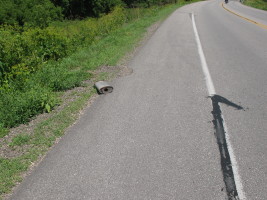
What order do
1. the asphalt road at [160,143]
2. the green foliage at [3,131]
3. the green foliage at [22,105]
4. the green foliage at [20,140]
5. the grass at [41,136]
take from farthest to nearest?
the green foliage at [22,105] → the green foliage at [3,131] → the green foliage at [20,140] → the grass at [41,136] → the asphalt road at [160,143]

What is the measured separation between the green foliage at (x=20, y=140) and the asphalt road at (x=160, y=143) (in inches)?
28.5

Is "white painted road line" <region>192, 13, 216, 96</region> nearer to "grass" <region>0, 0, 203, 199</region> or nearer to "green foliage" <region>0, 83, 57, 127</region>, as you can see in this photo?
"grass" <region>0, 0, 203, 199</region>

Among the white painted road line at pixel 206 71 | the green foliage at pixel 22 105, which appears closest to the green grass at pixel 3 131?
the green foliage at pixel 22 105

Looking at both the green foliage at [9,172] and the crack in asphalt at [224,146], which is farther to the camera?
the green foliage at [9,172]

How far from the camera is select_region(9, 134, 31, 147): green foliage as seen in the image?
5172mm

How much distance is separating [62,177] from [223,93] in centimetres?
443

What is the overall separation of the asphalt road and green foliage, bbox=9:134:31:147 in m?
0.72

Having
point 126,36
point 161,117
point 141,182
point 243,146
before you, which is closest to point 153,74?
point 161,117

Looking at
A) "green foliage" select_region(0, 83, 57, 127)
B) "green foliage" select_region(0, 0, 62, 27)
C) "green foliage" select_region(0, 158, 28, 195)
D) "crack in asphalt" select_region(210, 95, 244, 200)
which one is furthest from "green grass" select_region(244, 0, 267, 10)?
"green foliage" select_region(0, 158, 28, 195)

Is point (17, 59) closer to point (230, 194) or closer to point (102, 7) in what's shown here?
point (230, 194)

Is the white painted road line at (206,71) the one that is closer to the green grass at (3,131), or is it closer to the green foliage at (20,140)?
the green foliage at (20,140)

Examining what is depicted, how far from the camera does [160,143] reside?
16.0ft

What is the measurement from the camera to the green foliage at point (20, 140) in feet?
17.0

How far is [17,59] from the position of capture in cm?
1008
